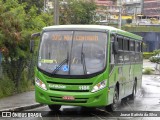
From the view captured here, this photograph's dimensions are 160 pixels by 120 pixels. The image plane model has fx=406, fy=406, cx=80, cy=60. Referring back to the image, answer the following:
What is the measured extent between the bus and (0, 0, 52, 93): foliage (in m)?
3.44

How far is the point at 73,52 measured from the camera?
40.8 ft

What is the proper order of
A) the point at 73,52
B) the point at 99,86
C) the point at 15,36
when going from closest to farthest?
1. the point at 99,86
2. the point at 73,52
3. the point at 15,36

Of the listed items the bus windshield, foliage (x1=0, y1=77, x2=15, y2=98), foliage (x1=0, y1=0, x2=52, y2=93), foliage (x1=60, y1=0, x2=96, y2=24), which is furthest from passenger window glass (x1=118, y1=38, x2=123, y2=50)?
foliage (x1=60, y1=0, x2=96, y2=24)

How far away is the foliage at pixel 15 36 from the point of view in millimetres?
16109

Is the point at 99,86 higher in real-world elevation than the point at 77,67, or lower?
lower

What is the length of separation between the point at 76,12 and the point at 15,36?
26851 millimetres

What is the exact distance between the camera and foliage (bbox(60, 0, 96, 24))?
4162cm

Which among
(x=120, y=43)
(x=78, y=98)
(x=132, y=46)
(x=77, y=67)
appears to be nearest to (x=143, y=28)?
(x=132, y=46)

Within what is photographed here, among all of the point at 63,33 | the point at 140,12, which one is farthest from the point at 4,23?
the point at 140,12

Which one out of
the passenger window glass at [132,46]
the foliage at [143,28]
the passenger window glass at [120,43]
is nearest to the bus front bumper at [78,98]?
the passenger window glass at [120,43]

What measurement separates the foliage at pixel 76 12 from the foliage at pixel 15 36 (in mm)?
22068

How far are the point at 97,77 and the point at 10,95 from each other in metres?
6.19

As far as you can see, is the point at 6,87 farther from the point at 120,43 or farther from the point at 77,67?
the point at 77,67

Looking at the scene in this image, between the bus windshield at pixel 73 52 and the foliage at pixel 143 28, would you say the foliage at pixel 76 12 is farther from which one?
the foliage at pixel 143 28
